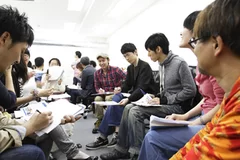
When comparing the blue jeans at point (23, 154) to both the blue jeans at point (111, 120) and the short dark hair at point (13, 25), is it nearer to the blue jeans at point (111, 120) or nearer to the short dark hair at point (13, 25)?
the short dark hair at point (13, 25)

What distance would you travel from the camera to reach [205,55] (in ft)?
1.96

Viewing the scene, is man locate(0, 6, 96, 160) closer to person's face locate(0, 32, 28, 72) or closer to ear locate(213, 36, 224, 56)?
person's face locate(0, 32, 28, 72)

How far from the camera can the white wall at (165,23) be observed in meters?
3.30

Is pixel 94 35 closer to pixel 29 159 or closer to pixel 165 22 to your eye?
pixel 165 22

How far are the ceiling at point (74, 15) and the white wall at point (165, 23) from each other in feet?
0.81

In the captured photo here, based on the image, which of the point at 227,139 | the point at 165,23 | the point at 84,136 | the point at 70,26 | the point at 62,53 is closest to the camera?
the point at 227,139

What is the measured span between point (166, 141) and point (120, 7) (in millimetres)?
4503

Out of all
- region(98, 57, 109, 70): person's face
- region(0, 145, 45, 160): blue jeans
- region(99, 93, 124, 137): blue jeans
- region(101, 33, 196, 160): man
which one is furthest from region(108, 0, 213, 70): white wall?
region(0, 145, 45, 160): blue jeans

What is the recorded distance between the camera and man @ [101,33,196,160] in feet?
5.34

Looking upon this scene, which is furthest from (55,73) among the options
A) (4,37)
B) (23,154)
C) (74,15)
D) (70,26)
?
(70,26)

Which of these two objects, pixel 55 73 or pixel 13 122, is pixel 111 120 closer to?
pixel 13 122

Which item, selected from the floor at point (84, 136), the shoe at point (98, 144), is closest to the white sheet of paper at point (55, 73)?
the floor at point (84, 136)

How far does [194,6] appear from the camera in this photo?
3143 millimetres

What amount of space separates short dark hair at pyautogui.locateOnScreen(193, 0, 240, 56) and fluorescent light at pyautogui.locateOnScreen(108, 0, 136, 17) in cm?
424
